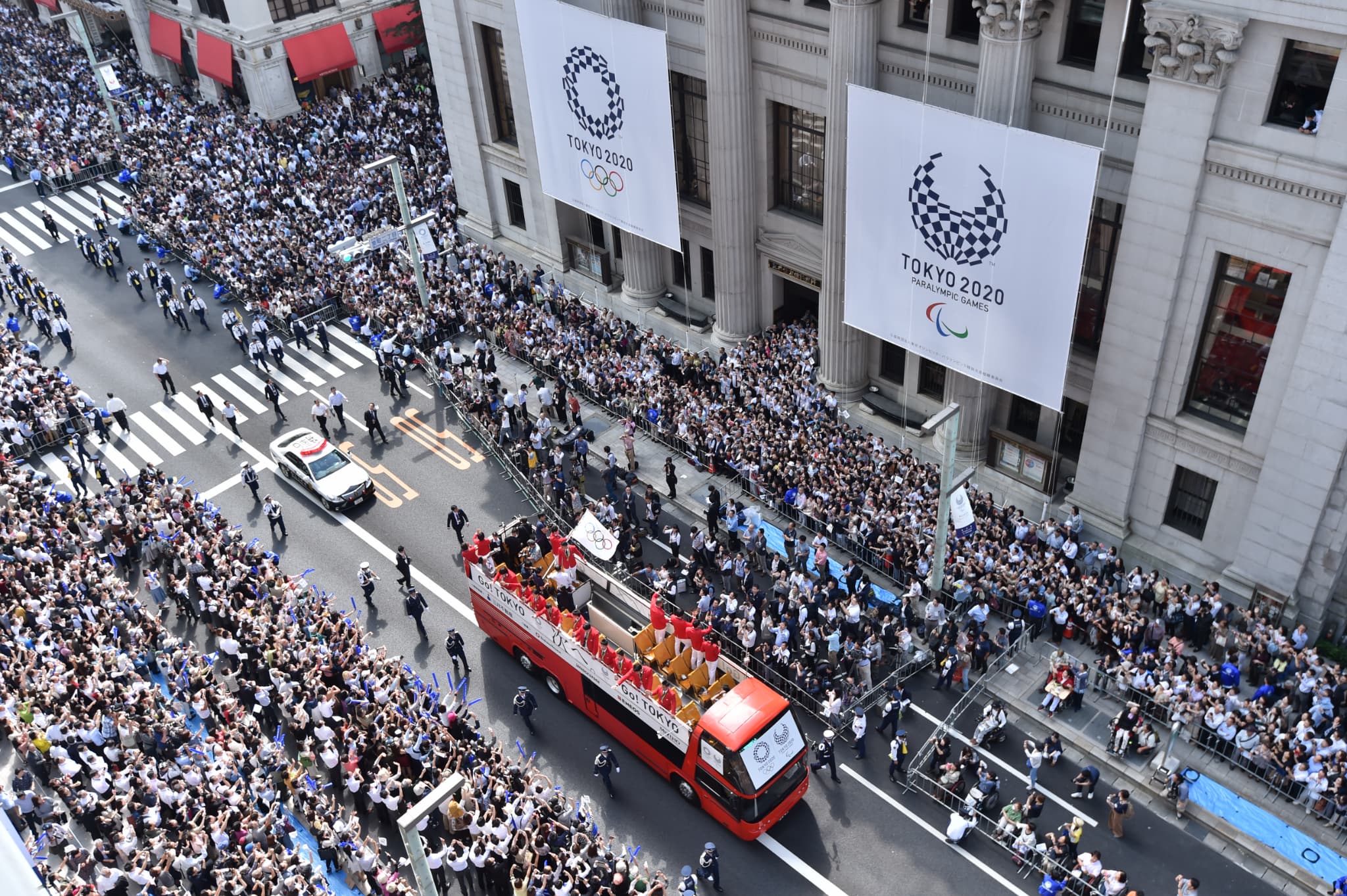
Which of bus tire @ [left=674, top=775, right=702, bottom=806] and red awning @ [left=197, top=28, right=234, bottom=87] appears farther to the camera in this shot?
red awning @ [left=197, top=28, right=234, bottom=87]

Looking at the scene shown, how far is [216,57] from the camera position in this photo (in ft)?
201

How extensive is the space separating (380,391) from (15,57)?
46033 mm

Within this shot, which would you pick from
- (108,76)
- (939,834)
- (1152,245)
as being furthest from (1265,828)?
(108,76)

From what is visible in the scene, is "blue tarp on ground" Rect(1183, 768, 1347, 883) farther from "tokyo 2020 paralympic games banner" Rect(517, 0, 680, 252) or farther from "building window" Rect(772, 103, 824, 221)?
"tokyo 2020 paralympic games banner" Rect(517, 0, 680, 252)

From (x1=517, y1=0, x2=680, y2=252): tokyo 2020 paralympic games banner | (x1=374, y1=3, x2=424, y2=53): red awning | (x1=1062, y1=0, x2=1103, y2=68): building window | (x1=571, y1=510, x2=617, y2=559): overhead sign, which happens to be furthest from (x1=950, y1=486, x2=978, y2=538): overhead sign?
(x1=374, y1=3, x2=424, y2=53): red awning

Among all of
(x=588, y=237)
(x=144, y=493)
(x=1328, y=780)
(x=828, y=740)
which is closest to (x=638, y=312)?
(x=588, y=237)

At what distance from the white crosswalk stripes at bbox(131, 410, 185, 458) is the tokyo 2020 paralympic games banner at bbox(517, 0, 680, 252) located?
16.3m

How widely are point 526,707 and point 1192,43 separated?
68.8 feet

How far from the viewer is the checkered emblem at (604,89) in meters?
37.0

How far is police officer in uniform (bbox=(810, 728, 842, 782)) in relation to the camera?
2620 cm

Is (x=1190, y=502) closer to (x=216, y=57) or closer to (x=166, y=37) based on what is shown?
(x=216, y=57)

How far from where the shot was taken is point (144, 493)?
35.5 meters

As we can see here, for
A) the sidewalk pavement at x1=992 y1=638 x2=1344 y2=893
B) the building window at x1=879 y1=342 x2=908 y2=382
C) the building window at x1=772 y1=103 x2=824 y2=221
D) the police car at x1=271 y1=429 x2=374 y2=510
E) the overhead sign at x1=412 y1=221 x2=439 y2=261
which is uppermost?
the building window at x1=772 y1=103 x2=824 y2=221

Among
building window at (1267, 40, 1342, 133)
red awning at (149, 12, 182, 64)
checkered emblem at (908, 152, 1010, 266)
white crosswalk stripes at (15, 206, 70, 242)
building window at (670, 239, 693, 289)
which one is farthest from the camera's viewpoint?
red awning at (149, 12, 182, 64)
